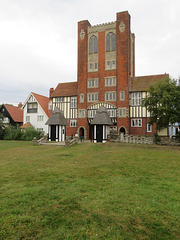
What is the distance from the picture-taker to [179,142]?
74.8 feet

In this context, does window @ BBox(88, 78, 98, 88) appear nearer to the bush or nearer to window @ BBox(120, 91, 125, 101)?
window @ BBox(120, 91, 125, 101)

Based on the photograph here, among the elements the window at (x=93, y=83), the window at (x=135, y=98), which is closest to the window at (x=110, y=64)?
the window at (x=93, y=83)

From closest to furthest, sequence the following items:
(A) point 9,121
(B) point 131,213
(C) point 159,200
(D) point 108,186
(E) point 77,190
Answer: (B) point 131,213 < (C) point 159,200 < (E) point 77,190 < (D) point 108,186 < (A) point 9,121

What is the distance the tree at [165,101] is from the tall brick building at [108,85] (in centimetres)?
879

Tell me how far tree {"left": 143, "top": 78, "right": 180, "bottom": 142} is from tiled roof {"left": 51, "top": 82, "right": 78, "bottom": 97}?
19.0 meters

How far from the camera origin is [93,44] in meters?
36.2

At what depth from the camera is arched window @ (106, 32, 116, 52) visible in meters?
34.7

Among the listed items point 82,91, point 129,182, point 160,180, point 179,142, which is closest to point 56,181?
point 129,182

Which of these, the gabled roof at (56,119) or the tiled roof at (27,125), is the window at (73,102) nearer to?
the gabled roof at (56,119)

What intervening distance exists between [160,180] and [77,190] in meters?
3.89

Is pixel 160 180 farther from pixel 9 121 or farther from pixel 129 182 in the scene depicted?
pixel 9 121

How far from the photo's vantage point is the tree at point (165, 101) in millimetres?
21344

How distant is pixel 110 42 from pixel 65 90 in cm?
1410

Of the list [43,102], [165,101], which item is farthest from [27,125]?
[165,101]
